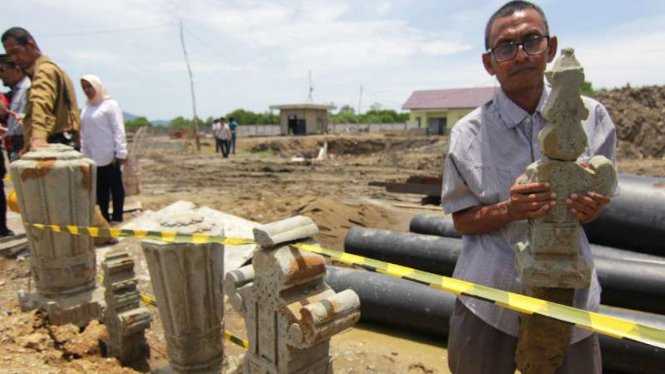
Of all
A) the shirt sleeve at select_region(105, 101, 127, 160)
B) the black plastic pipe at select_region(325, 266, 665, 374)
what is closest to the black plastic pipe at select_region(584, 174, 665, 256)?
the black plastic pipe at select_region(325, 266, 665, 374)

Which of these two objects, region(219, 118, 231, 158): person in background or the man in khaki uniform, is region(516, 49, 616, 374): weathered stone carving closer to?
the man in khaki uniform

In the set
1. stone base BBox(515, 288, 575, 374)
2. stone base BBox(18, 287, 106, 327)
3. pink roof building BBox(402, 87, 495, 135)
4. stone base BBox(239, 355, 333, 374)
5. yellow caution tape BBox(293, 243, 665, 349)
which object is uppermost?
pink roof building BBox(402, 87, 495, 135)

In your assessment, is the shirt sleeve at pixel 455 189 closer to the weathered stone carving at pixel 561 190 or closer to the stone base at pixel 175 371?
the weathered stone carving at pixel 561 190

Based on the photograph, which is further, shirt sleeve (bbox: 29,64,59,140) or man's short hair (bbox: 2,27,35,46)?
man's short hair (bbox: 2,27,35,46)

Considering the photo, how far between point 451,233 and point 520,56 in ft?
11.1

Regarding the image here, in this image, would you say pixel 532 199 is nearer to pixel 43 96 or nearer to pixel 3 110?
pixel 43 96

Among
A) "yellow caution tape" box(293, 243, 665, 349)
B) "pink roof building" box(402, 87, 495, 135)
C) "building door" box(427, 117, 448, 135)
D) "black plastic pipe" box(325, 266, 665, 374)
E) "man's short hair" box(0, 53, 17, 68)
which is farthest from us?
"building door" box(427, 117, 448, 135)

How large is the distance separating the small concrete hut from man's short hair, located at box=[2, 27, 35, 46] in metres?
33.7

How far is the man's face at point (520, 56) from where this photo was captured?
4.66 feet

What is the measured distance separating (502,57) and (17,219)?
264 inches

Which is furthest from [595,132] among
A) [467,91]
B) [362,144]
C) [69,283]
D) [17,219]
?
[467,91]

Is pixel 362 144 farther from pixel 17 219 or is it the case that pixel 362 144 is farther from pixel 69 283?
pixel 69 283

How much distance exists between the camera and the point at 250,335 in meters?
1.68

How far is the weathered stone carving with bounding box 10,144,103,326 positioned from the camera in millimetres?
2770
